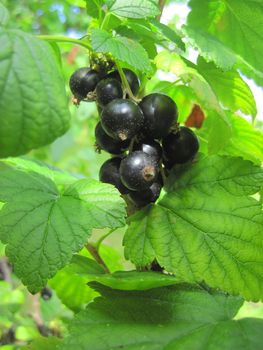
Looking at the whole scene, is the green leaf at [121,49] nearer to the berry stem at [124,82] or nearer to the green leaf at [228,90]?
the berry stem at [124,82]

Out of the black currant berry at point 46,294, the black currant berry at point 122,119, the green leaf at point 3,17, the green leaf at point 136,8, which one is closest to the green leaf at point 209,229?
the black currant berry at point 122,119

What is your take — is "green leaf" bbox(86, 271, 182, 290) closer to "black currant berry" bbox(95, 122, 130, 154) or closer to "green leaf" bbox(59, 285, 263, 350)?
"green leaf" bbox(59, 285, 263, 350)

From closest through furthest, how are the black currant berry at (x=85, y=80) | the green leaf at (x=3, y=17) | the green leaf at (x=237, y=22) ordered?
1. the green leaf at (x=3, y=17)
2. the black currant berry at (x=85, y=80)
3. the green leaf at (x=237, y=22)

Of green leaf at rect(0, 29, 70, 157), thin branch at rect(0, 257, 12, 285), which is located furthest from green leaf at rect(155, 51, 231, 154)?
thin branch at rect(0, 257, 12, 285)

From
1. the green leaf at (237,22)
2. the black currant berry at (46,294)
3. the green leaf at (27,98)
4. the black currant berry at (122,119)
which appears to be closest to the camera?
the green leaf at (27,98)

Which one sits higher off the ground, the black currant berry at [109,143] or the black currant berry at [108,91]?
the black currant berry at [108,91]

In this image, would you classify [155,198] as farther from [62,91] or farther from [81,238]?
[62,91]
